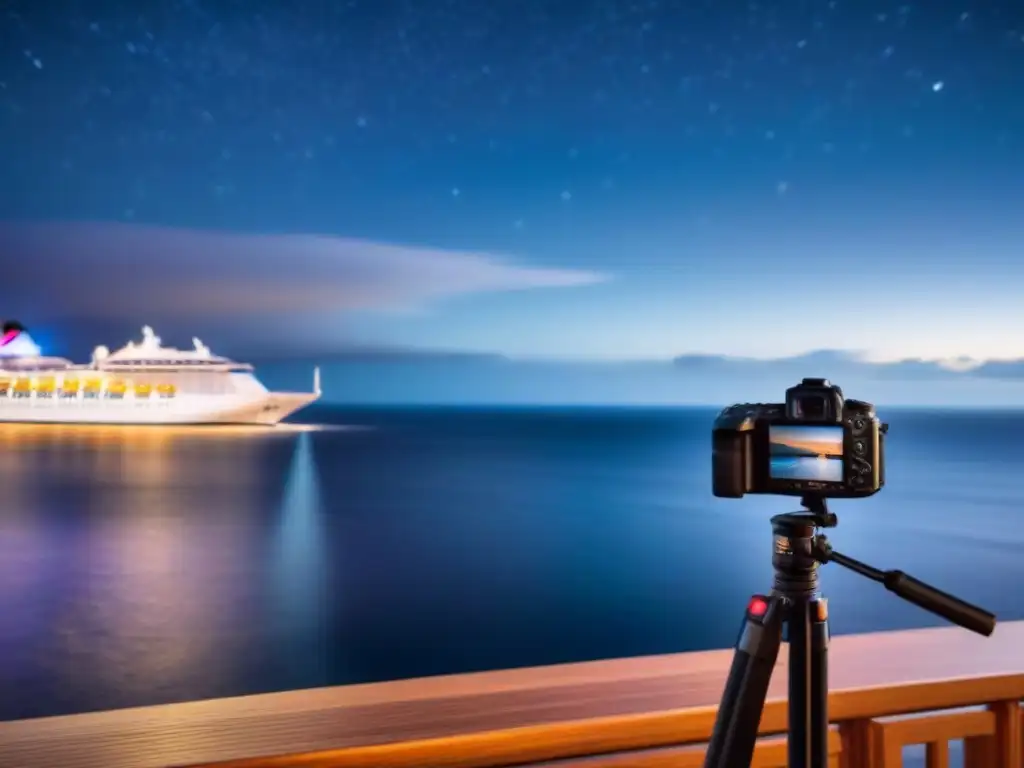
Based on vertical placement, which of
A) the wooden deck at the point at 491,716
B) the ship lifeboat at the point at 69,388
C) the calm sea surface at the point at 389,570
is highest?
the ship lifeboat at the point at 69,388

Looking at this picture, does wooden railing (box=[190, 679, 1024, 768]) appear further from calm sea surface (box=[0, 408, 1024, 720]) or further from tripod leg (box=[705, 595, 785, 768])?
calm sea surface (box=[0, 408, 1024, 720])

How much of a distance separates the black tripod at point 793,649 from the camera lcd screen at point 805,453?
0.03m

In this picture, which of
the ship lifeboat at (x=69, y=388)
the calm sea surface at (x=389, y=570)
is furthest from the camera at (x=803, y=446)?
the ship lifeboat at (x=69, y=388)

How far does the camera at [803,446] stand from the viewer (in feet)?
2.12

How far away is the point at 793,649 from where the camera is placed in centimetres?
69

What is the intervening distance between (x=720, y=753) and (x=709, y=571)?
10366 millimetres

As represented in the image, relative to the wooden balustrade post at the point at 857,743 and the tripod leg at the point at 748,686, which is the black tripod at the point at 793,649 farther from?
the wooden balustrade post at the point at 857,743

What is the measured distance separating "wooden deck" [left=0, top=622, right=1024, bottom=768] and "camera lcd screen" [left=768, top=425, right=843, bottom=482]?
0.26m

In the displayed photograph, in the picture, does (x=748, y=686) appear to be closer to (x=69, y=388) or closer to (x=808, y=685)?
(x=808, y=685)

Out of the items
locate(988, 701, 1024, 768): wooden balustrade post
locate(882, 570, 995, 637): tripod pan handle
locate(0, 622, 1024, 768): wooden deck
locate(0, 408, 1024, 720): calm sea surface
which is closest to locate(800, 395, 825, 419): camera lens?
locate(882, 570, 995, 637): tripod pan handle

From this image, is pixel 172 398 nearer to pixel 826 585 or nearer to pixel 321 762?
pixel 826 585

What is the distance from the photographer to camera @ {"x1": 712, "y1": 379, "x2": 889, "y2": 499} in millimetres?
647

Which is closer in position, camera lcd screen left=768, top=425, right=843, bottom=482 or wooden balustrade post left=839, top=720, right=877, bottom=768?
camera lcd screen left=768, top=425, right=843, bottom=482

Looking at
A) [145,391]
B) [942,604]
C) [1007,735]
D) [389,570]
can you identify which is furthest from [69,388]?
[942,604]
